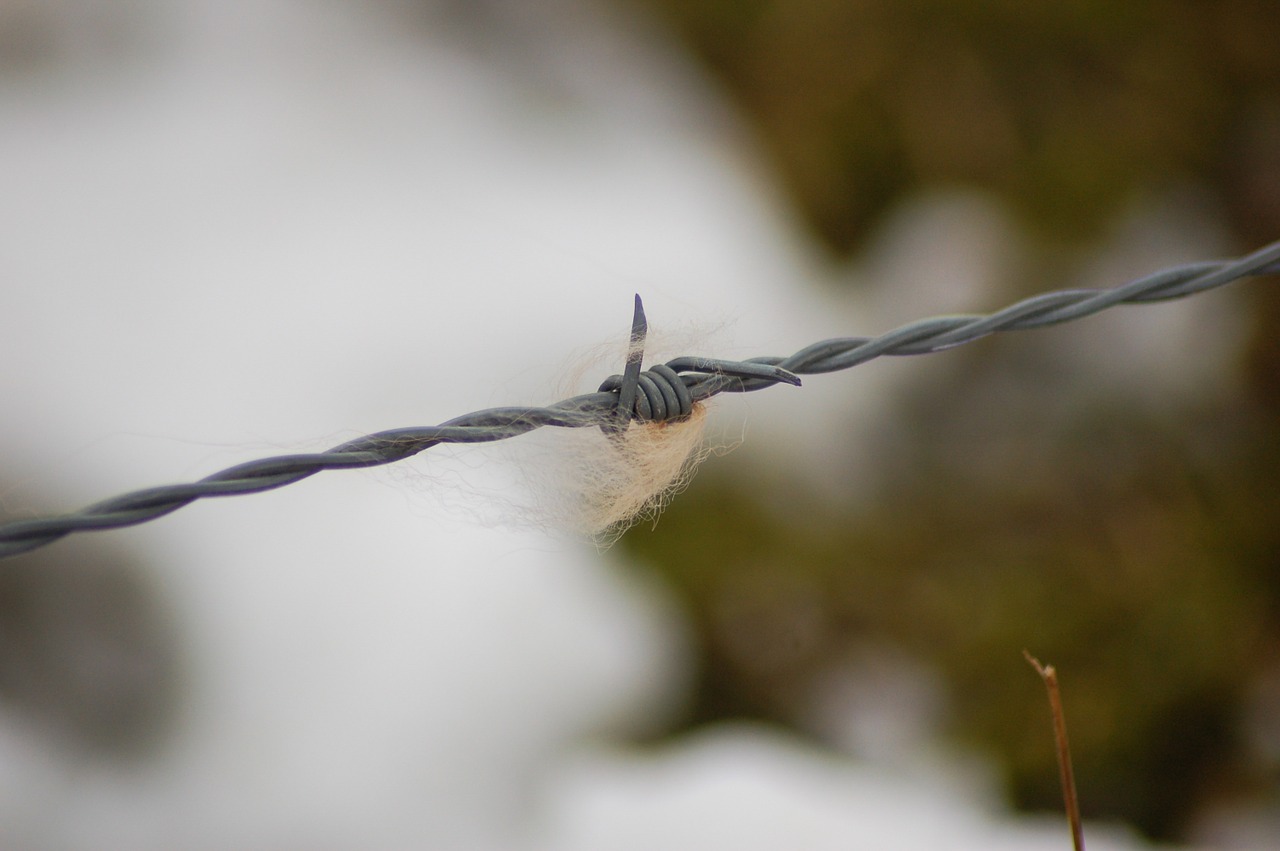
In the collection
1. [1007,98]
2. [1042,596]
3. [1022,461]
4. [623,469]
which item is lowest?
[1042,596]

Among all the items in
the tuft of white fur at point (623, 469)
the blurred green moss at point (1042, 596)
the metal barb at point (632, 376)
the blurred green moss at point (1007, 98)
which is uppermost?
the blurred green moss at point (1007, 98)

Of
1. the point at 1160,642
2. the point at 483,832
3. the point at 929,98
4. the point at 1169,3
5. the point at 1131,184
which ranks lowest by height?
the point at 483,832

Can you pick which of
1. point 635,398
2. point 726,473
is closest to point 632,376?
point 635,398

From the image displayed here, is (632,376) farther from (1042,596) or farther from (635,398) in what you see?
(1042,596)

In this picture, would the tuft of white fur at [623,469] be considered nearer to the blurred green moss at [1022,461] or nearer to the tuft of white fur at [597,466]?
the tuft of white fur at [597,466]

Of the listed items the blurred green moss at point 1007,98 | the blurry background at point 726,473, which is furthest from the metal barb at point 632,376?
the blurred green moss at point 1007,98

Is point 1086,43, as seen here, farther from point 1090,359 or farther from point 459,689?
point 459,689

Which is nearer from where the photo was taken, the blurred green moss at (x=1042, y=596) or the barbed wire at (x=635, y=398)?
the barbed wire at (x=635, y=398)

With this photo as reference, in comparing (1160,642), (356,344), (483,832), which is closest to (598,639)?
(483,832)
